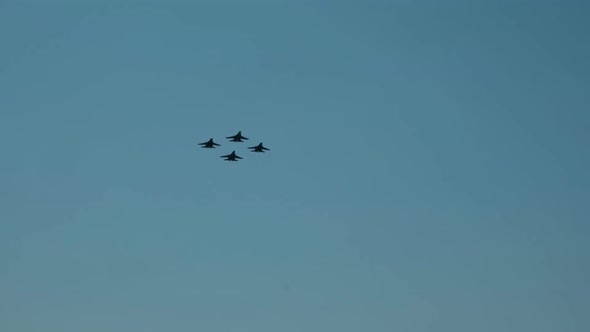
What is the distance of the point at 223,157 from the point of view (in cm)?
10631

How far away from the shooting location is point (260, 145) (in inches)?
4173

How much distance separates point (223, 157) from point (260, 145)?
731cm
